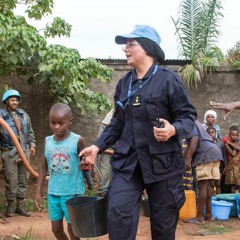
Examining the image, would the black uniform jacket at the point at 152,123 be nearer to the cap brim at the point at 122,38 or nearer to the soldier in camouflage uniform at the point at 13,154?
the cap brim at the point at 122,38

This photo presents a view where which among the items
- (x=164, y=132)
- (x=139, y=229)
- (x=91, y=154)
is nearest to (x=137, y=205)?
(x=91, y=154)

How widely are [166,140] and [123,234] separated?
70 cm

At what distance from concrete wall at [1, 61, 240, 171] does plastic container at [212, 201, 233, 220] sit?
2.72m

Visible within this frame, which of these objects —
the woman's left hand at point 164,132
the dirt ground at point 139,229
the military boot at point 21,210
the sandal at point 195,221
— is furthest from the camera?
the military boot at point 21,210

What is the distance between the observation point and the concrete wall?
907 cm

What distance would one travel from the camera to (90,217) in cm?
349

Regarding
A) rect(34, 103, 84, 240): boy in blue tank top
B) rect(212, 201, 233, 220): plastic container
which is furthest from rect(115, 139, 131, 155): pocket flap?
rect(212, 201, 233, 220): plastic container

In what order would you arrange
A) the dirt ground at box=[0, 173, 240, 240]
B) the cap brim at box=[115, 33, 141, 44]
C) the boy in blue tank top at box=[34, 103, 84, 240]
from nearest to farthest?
the cap brim at box=[115, 33, 141, 44], the boy in blue tank top at box=[34, 103, 84, 240], the dirt ground at box=[0, 173, 240, 240]

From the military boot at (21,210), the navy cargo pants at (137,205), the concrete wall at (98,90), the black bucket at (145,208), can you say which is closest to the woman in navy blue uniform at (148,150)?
the navy cargo pants at (137,205)

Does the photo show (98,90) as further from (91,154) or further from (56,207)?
(91,154)

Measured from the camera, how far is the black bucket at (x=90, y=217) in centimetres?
348

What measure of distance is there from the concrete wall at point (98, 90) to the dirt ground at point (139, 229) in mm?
2502

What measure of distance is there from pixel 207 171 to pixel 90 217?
11.5 feet

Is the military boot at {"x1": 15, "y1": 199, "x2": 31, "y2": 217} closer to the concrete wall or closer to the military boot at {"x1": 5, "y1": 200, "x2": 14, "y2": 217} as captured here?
the military boot at {"x1": 5, "y1": 200, "x2": 14, "y2": 217}
